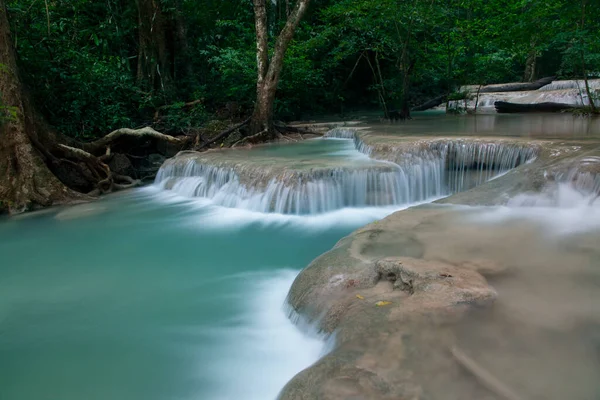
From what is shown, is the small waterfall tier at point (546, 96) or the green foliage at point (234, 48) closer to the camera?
the green foliage at point (234, 48)

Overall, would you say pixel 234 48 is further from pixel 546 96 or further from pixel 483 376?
pixel 483 376

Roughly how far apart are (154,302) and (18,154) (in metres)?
5.21

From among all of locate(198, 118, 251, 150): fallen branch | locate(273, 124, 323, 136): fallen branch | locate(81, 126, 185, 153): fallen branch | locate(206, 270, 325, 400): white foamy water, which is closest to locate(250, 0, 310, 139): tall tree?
locate(198, 118, 251, 150): fallen branch

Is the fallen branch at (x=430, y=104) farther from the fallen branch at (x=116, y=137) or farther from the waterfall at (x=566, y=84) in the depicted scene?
the fallen branch at (x=116, y=137)

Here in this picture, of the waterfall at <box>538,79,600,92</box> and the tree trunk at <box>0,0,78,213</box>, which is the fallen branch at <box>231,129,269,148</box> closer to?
the tree trunk at <box>0,0,78,213</box>

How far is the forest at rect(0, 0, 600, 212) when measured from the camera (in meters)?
8.68

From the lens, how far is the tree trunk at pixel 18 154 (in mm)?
7676

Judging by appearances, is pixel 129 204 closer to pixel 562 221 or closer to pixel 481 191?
pixel 481 191

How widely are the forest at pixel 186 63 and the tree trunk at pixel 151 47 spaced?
4cm

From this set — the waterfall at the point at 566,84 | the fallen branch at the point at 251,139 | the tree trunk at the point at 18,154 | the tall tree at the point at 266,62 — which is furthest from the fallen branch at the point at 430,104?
the tree trunk at the point at 18,154

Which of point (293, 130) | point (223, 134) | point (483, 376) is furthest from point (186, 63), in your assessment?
point (483, 376)

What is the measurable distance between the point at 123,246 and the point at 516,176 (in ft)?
18.5

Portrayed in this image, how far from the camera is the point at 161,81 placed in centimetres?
1372

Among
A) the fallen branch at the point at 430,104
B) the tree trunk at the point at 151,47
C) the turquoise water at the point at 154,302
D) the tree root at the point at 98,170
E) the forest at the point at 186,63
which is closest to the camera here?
the turquoise water at the point at 154,302
